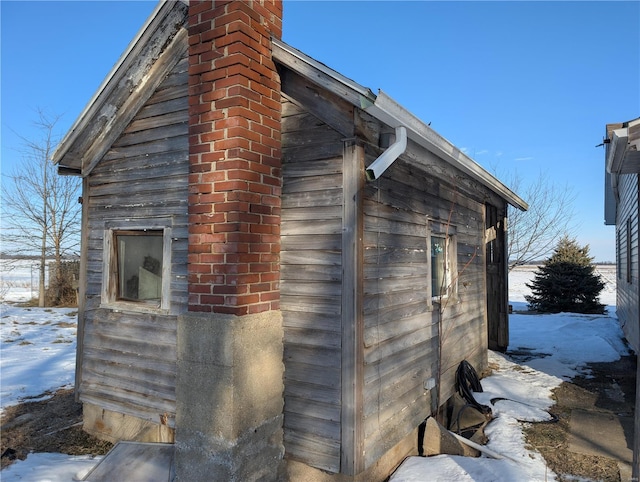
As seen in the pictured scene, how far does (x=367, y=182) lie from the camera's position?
3961mm

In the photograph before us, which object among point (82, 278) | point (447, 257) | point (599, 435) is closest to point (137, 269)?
point (82, 278)

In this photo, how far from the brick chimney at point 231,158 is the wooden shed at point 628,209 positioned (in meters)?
3.08

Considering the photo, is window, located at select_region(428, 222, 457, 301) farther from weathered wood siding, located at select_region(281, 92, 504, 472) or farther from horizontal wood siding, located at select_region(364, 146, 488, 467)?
→ weathered wood siding, located at select_region(281, 92, 504, 472)

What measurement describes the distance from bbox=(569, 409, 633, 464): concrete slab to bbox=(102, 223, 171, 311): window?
5077 millimetres

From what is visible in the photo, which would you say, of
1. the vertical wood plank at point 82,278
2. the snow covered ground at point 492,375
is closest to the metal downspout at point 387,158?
the snow covered ground at point 492,375

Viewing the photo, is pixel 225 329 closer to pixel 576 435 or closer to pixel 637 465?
pixel 637 465

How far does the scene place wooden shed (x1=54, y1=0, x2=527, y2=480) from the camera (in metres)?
3.55

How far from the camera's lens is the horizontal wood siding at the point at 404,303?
4.05 meters

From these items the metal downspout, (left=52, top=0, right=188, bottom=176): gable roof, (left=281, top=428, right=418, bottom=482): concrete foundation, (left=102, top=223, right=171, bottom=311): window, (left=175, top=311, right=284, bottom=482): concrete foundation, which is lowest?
(left=281, top=428, right=418, bottom=482): concrete foundation

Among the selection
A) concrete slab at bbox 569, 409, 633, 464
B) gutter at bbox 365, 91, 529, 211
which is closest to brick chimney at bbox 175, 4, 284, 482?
gutter at bbox 365, 91, 529, 211

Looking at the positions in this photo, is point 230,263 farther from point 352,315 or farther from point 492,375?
point 492,375

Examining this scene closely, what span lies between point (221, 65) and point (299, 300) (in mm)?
2196

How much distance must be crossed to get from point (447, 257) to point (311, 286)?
10.3 ft

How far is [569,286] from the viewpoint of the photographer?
61.7 feet
